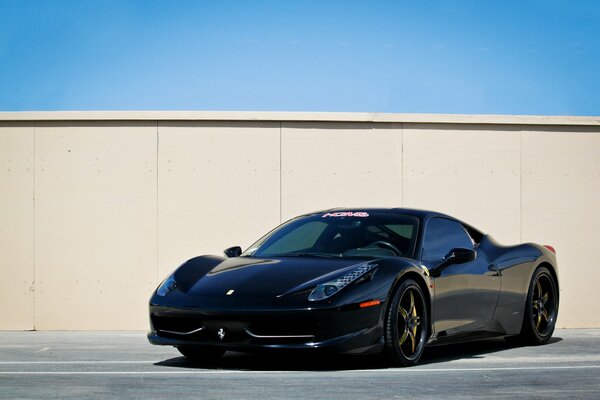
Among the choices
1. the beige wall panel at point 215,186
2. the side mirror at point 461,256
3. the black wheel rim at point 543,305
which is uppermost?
the beige wall panel at point 215,186

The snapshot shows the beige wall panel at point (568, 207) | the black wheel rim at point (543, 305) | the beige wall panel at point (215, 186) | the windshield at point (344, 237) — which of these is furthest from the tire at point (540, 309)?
the beige wall panel at point (215, 186)

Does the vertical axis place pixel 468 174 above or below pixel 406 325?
above

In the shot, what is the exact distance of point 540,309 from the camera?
10.7 metres

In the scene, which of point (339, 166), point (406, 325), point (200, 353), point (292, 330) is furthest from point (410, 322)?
point (339, 166)

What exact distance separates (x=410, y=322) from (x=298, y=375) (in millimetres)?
1282

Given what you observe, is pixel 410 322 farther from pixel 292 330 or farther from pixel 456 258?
pixel 292 330

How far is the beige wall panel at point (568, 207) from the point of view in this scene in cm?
1444

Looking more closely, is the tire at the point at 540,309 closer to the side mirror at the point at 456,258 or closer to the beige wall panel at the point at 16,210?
the side mirror at the point at 456,258

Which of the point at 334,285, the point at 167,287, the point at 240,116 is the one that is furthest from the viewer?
the point at 240,116

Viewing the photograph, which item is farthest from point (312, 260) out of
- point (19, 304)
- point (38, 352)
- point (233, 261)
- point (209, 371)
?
point (19, 304)

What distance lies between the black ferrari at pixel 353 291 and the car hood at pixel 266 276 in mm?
11

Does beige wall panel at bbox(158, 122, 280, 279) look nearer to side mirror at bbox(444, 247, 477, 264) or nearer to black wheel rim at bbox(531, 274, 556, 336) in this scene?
black wheel rim at bbox(531, 274, 556, 336)

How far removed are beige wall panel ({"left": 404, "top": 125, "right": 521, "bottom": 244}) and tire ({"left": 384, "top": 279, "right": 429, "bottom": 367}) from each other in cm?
582

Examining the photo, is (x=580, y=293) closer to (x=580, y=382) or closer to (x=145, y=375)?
(x=580, y=382)
